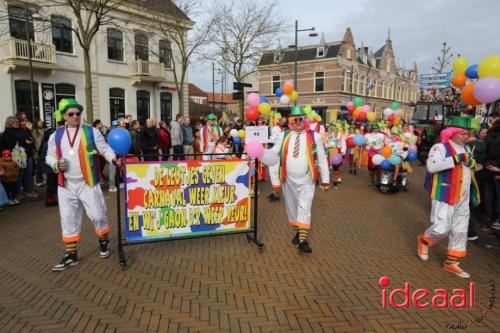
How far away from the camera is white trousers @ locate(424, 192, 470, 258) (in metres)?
4.07

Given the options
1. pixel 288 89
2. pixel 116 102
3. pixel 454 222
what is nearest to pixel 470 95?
pixel 454 222

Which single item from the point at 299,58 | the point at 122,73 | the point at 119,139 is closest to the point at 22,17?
the point at 122,73

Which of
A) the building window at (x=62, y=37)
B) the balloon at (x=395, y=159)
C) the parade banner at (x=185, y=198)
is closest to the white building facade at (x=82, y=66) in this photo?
the building window at (x=62, y=37)

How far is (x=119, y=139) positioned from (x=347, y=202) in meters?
5.49

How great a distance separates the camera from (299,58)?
40812mm

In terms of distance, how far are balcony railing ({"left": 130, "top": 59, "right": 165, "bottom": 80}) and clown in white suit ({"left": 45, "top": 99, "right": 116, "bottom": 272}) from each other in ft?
64.2

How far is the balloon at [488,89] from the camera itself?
16.1ft

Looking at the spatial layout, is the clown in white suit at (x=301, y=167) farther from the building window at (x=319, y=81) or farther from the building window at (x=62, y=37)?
the building window at (x=319, y=81)

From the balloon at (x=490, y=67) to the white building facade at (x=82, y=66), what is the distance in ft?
45.0

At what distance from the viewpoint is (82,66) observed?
66.2 ft

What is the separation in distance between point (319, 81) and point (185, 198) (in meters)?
37.3

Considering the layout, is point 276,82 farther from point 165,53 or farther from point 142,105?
point 142,105

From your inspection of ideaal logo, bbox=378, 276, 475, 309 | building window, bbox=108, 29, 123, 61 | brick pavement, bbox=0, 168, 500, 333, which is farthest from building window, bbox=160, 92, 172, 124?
ideaal logo, bbox=378, 276, 475, 309

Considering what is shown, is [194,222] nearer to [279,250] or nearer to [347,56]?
[279,250]
